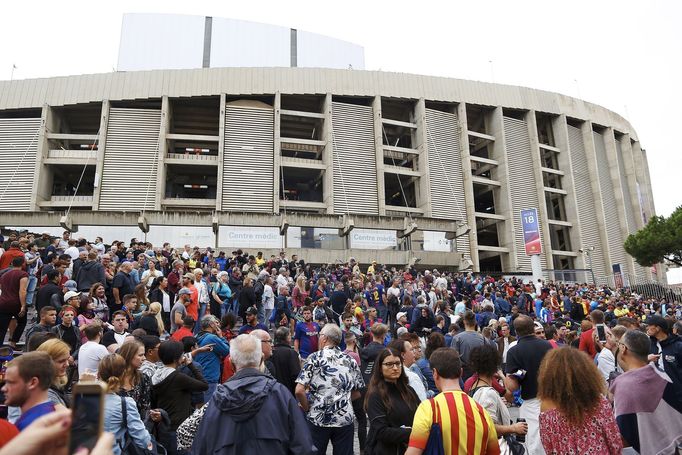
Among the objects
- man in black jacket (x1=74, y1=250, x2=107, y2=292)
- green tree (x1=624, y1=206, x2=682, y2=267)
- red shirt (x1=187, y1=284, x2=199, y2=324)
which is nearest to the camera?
red shirt (x1=187, y1=284, x2=199, y2=324)

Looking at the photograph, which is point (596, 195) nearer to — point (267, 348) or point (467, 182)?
point (467, 182)

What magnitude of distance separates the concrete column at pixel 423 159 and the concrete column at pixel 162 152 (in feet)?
66.8

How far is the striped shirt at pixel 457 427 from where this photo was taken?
9.66 feet

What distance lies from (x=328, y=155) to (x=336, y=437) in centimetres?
3360

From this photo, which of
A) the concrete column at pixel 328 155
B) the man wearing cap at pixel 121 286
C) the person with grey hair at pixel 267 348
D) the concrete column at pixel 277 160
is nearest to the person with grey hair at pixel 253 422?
the person with grey hair at pixel 267 348

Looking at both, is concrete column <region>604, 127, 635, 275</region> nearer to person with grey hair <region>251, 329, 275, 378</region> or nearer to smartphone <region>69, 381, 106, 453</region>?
person with grey hair <region>251, 329, 275, 378</region>

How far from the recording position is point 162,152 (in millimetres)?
35219

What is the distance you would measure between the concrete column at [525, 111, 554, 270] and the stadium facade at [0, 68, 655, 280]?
0.41 feet

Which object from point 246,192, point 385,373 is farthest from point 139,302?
point 246,192

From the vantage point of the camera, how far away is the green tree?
37031 mm

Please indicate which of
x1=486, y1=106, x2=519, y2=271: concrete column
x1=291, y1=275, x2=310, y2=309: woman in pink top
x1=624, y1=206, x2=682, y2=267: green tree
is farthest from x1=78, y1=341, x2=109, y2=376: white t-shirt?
x1=624, y1=206, x2=682, y2=267: green tree

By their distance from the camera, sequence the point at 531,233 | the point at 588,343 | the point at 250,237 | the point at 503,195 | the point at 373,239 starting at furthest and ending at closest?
the point at 503,195, the point at 531,233, the point at 373,239, the point at 250,237, the point at 588,343

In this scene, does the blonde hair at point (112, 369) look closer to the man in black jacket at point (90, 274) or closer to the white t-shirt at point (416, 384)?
the white t-shirt at point (416, 384)

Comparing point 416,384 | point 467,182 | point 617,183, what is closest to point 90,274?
point 416,384
